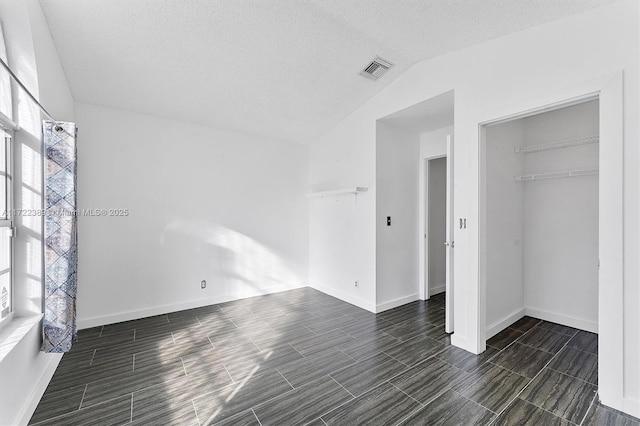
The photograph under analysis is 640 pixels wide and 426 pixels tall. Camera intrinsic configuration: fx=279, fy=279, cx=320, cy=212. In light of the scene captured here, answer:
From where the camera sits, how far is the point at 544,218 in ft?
11.8

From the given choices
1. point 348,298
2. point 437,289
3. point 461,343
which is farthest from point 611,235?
point 348,298

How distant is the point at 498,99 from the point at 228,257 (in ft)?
13.1

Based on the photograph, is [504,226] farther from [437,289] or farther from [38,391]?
[38,391]

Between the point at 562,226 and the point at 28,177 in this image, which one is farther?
the point at 562,226

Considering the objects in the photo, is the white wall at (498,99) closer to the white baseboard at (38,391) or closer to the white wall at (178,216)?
the white wall at (178,216)

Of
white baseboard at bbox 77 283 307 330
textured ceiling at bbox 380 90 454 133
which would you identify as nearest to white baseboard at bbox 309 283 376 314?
white baseboard at bbox 77 283 307 330

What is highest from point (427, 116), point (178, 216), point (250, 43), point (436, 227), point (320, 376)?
point (250, 43)

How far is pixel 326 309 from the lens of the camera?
13.3 ft

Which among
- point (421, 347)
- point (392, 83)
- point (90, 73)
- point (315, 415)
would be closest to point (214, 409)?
point (315, 415)

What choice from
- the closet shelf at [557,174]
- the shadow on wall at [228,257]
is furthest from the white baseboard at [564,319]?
the shadow on wall at [228,257]

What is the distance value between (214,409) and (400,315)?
258 centimetres

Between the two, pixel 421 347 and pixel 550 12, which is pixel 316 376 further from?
pixel 550 12

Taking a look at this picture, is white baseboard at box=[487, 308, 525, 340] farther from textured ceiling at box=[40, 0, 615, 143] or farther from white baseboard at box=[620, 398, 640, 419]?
textured ceiling at box=[40, 0, 615, 143]

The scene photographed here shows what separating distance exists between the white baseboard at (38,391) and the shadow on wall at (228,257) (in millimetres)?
1639
